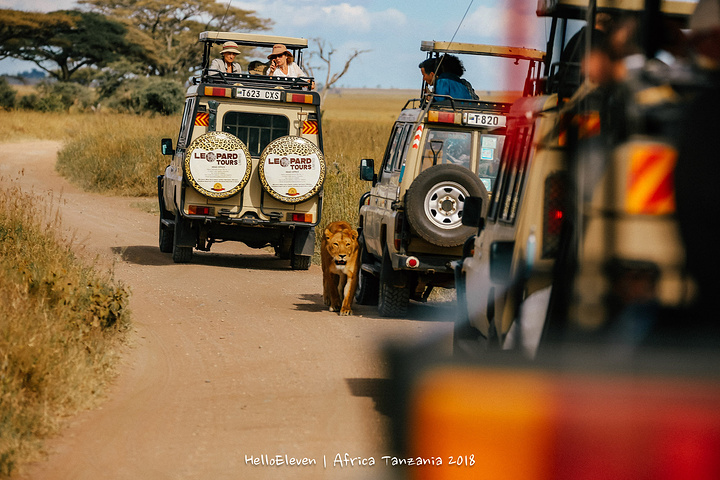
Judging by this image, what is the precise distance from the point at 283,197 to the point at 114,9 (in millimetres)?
42789

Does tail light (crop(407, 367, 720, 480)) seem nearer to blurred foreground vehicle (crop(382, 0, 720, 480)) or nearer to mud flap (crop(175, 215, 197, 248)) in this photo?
blurred foreground vehicle (crop(382, 0, 720, 480))

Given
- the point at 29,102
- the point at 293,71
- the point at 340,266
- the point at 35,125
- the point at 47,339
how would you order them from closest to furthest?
the point at 47,339, the point at 340,266, the point at 293,71, the point at 35,125, the point at 29,102

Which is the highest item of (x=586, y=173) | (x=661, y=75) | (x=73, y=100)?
(x=661, y=75)

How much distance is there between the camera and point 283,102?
41.2 ft

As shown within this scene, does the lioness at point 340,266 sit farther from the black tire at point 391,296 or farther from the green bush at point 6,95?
the green bush at point 6,95

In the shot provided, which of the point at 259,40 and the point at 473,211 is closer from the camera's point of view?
the point at 473,211

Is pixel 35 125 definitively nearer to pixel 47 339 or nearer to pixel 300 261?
pixel 300 261

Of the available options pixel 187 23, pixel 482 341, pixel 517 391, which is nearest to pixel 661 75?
pixel 517 391

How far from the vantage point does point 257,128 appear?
12.8 m

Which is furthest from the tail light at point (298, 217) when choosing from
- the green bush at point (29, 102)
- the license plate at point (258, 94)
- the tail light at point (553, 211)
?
the green bush at point (29, 102)

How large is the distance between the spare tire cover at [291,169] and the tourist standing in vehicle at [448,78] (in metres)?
1.89

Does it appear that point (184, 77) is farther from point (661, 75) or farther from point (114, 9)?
point (661, 75)

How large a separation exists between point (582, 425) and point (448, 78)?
8227mm

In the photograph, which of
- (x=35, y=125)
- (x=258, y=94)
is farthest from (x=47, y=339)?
(x=35, y=125)
